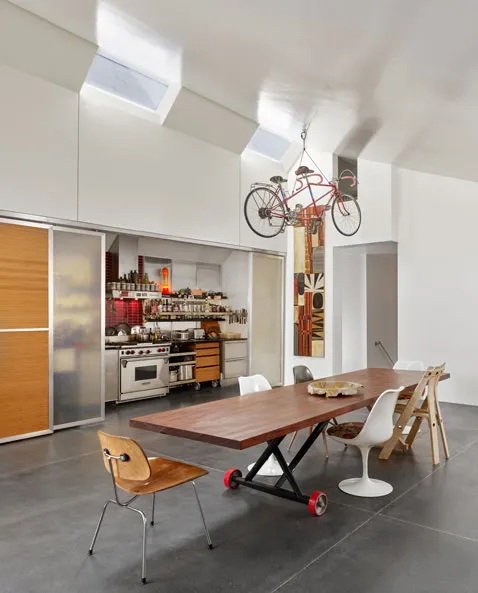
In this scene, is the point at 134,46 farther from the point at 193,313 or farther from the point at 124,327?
the point at 193,313

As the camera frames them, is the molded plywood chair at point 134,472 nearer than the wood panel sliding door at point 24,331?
Yes

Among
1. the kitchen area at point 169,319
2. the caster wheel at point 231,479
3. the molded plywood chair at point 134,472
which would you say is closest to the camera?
the molded plywood chair at point 134,472

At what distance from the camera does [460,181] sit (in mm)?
7637

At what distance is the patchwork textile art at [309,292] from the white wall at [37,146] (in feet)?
14.6

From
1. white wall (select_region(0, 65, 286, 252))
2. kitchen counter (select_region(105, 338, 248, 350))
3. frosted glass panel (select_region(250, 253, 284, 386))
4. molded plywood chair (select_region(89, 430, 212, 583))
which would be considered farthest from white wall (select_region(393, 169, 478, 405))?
molded plywood chair (select_region(89, 430, 212, 583))

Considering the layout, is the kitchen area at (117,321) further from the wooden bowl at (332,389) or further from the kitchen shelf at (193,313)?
the wooden bowl at (332,389)

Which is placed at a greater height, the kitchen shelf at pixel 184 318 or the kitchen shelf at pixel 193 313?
the kitchen shelf at pixel 193 313

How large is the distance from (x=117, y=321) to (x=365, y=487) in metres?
5.50

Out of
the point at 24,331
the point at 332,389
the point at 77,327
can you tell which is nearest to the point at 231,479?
the point at 332,389

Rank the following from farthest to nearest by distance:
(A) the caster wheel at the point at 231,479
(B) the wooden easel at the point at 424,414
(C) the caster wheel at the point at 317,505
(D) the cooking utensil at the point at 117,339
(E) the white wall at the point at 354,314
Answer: (E) the white wall at the point at 354,314, (D) the cooking utensil at the point at 117,339, (B) the wooden easel at the point at 424,414, (A) the caster wheel at the point at 231,479, (C) the caster wheel at the point at 317,505

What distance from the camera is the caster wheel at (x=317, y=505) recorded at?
3.44m

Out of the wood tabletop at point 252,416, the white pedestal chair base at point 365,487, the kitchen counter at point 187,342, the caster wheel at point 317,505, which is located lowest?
the white pedestal chair base at point 365,487

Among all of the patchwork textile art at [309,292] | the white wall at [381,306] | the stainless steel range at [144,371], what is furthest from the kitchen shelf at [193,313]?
the white wall at [381,306]

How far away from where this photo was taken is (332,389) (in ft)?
13.4
